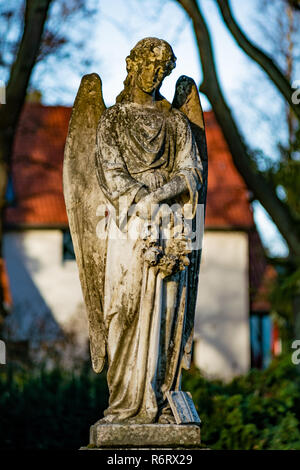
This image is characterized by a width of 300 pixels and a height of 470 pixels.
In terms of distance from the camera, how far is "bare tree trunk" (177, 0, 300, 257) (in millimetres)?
17297

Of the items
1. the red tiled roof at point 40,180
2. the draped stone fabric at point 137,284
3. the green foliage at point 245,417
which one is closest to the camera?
the draped stone fabric at point 137,284

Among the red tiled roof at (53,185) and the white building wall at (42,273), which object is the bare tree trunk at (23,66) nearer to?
the red tiled roof at (53,185)

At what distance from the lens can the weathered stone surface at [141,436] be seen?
7.89m

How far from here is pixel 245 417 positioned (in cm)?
1214

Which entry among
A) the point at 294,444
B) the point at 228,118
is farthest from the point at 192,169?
the point at 228,118

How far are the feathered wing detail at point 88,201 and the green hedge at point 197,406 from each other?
3690mm

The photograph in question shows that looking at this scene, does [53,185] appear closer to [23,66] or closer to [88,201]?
[23,66]

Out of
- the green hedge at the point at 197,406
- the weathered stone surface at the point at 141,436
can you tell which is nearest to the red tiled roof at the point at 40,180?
the green hedge at the point at 197,406

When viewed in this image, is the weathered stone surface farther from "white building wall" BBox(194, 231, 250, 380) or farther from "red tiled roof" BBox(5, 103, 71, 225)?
"white building wall" BBox(194, 231, 250, 380)

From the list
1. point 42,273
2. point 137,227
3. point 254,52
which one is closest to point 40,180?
point 42,273

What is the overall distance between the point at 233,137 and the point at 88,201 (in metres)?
9.37

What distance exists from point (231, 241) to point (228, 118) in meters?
20.1

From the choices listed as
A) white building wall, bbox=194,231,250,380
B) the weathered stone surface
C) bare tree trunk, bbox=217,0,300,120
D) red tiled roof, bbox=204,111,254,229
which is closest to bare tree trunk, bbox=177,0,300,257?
bare tree trunk, bbox=217,0,300,120
